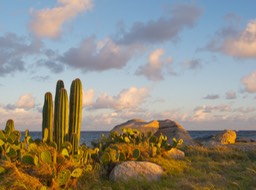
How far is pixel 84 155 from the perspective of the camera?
444 inches

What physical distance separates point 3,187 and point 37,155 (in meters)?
1.63

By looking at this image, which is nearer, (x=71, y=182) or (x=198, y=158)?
(x=71, y=182)

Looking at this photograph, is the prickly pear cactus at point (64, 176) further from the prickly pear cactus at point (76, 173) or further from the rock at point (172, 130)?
the rock at point (172, 130)

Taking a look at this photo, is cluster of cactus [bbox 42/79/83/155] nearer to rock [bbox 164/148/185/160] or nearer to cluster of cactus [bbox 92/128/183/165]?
cluster of cactus [bbox 92/128/183/165]

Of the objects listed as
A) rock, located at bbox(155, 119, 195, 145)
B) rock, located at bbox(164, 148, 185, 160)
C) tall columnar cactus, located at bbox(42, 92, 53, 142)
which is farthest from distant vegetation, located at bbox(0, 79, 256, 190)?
rock, located at bbox(155, 119, 195, 145)

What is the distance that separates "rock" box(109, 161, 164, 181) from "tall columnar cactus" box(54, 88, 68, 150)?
2.16 meters

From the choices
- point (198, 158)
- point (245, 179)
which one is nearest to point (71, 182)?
point (245, 179)

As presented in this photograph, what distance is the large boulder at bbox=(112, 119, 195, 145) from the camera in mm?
23406

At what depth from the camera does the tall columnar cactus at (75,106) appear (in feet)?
41.7

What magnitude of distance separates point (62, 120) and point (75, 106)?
0.64 metres

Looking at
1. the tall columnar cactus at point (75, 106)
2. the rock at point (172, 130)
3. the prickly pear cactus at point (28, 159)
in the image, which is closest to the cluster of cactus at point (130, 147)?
the tall columnar cactus at point (75, 106)

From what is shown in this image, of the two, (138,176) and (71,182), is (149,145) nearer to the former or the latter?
(138,176)

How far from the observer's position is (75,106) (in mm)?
12766

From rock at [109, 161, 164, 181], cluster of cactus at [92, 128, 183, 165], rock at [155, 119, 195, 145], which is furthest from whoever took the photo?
rock at [155, 119, 195, 145]
